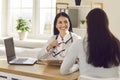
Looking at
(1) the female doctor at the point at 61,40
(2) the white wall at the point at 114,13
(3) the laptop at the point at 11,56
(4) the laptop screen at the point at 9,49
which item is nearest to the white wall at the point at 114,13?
(2) the white wall at the point at 114,13

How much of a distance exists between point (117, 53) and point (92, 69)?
24cm

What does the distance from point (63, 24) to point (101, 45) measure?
1210mm

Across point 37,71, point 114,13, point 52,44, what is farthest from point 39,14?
point 37,71

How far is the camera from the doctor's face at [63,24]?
9.86 feet

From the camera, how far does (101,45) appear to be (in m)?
1.85

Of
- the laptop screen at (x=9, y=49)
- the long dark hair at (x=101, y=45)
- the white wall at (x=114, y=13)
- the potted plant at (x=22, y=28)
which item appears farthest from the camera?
the potted plant at (x=22, y=28)

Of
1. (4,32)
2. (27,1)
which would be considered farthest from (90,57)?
(4,32)

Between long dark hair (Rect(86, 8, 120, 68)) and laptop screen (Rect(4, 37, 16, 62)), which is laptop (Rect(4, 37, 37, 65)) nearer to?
laptop screen (Rect(4, 37, 16, 62))

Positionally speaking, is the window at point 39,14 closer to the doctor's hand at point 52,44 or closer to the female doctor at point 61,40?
the female doctor at point 61,40

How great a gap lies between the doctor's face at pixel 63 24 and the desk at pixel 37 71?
0.76 m

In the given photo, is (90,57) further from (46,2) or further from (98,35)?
(46,2)

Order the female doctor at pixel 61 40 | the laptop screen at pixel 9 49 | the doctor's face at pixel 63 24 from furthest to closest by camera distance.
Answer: the doctor's face at pixel 63 24 < the female doctor at pixel 61 40 < the laptop screen at pixel 9 49

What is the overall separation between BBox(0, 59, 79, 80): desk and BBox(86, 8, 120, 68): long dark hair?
0.91 feet

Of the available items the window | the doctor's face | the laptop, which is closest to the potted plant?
the window
